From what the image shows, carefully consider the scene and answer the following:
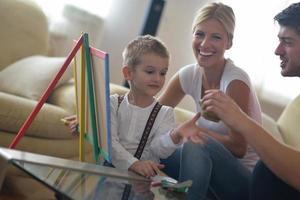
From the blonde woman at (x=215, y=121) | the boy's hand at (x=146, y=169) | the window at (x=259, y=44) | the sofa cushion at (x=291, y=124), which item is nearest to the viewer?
the boy's hand at (x=146, y=169)

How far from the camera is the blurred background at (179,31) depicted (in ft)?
10.3

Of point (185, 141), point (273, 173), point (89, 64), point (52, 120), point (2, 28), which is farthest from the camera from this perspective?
point (2, 28)

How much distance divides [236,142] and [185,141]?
0.23m

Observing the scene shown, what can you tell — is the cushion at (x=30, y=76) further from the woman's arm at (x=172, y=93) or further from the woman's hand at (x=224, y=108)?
the woman's hand at (x=224, y=108)

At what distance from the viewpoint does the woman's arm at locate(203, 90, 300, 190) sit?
1099 millimetres

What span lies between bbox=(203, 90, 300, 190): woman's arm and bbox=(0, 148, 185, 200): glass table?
0.77 ft

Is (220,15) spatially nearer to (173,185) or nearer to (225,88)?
(225,88)

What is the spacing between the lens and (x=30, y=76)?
229cm

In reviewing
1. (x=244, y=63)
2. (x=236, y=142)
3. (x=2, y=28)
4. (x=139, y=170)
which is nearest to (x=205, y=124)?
(x=236, y=142)

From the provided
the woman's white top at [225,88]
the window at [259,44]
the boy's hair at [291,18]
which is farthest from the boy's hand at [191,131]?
the window at [259,44]

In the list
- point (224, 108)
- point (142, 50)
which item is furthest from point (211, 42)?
point (224, 108)

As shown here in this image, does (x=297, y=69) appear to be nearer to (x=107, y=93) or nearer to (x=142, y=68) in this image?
(x=142, y=68)

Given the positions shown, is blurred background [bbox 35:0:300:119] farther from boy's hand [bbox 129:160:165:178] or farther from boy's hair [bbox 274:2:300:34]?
boy's hand [bbox 129:160:165:178]

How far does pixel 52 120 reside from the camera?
200 centimetres
